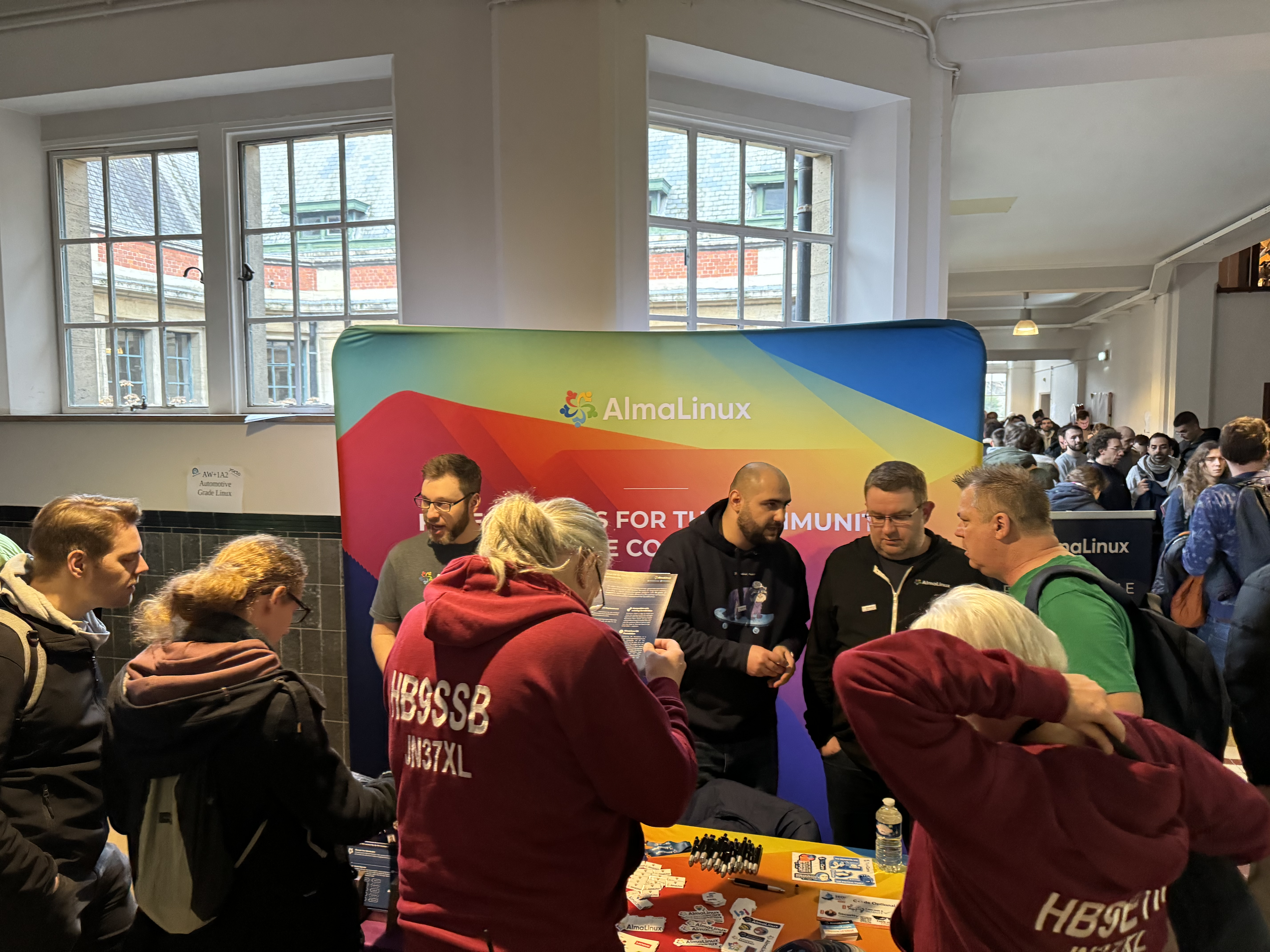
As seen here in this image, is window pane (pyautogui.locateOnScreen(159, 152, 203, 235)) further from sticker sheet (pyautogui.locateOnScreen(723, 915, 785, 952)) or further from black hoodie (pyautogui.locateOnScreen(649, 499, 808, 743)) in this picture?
sticker sheet (pyautogui.locateOnScreen(723, 915, 785, 952))

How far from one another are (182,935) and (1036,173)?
7.14 meters

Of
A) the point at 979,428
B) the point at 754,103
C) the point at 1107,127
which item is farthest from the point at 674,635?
the point at 1107,127

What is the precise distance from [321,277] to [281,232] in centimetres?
30

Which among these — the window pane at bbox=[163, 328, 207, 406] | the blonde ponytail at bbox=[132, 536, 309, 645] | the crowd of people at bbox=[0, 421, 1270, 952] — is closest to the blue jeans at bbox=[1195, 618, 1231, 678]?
the crowd of people at bbox=[0, 421, 1270, 952]

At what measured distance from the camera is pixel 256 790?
4.66 ft

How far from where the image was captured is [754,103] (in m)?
3.67

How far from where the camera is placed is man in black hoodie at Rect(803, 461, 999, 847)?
94.7 inches

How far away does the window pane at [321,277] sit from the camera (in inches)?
150

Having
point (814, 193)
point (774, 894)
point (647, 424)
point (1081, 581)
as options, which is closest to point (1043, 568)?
point (1081, 581)

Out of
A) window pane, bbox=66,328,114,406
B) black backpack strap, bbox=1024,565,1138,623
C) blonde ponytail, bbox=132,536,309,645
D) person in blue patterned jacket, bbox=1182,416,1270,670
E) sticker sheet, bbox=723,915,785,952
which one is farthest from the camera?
window pane, bbox=66,328,114,406

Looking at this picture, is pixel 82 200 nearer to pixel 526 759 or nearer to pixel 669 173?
pixel 669 173

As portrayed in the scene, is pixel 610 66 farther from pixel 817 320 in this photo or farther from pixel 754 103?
pixel 817 320

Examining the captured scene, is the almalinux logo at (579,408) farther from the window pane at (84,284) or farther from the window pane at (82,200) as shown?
the window pane at (82,200)

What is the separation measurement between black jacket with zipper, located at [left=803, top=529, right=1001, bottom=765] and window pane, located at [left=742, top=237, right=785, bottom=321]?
5.55 ft
